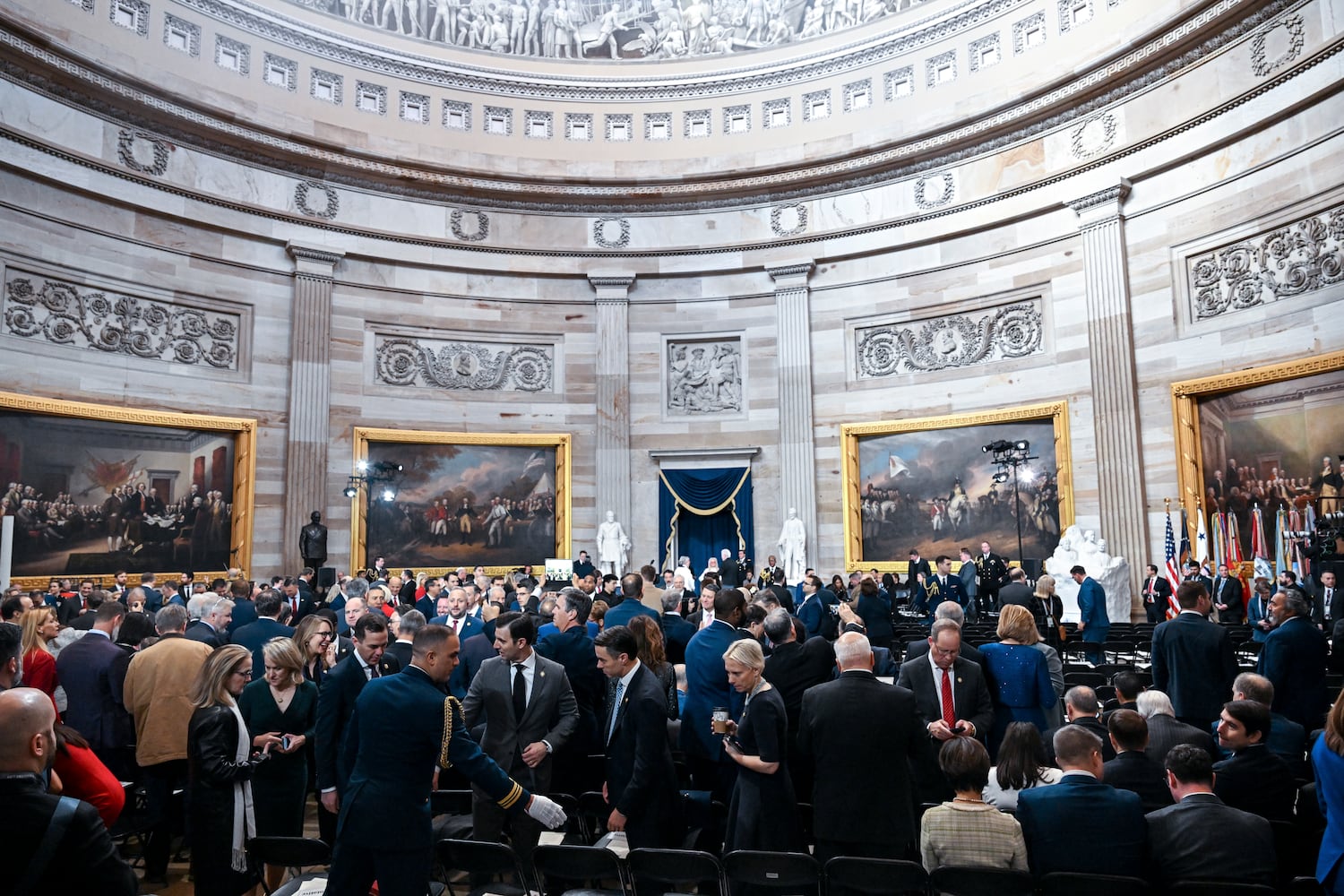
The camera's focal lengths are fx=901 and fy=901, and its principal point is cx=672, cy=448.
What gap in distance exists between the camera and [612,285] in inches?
928

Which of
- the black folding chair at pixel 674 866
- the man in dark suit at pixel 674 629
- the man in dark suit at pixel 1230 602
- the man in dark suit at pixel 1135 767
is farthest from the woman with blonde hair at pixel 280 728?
the man in dark suit at pixel 1230 602

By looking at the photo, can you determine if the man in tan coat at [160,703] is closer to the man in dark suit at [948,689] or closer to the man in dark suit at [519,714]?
the man in dark suit at [519,714]

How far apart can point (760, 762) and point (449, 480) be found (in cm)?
1820

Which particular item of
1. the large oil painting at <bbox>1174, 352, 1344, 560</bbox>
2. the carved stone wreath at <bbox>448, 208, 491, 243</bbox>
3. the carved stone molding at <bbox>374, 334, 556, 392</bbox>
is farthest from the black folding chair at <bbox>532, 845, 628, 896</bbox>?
the carved stone wreath at <bbox>448, 208, 491, 243</bbox>

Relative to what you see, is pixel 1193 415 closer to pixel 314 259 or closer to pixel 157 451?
pixel 314 259

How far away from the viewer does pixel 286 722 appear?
550cm

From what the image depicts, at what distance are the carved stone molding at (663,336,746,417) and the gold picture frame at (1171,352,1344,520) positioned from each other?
398 inches

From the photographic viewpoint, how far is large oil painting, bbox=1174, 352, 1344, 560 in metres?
14.5

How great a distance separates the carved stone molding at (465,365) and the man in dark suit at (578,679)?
16.3m

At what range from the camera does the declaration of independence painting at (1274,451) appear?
47.4 feet

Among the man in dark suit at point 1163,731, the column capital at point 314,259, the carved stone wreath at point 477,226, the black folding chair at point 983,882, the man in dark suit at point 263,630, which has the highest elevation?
the carved stone wreath at point 477,226

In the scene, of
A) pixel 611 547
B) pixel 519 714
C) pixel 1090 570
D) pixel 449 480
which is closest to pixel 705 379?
pixel 611 547

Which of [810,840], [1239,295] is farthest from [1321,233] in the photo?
[810,840]

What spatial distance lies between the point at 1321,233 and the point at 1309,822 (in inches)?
534
